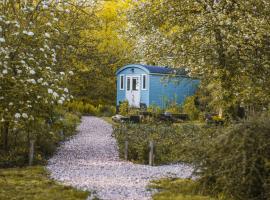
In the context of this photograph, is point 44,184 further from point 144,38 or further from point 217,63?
point 144,38

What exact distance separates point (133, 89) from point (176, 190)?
73.5 feet

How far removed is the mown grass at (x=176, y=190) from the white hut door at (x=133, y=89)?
67.8ft

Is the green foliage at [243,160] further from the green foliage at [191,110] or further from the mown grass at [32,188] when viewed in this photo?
the green foliage at [191,110]

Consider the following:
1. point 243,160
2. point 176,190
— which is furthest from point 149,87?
point 243,160

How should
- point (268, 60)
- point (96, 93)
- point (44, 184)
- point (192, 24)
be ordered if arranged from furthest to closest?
point (96, 93)
point (192, 24)
point (268, 60)
point (44, 184)

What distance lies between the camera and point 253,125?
7.36 meters

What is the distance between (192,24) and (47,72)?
21.0 feet

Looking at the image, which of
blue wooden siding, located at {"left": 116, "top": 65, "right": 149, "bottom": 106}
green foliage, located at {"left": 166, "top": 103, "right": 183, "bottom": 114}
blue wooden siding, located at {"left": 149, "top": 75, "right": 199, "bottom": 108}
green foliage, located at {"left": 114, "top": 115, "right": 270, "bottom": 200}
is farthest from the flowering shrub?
blue wooden siding, located at {"left": 116, "top": 65, "right": 149, "bottom": 106}

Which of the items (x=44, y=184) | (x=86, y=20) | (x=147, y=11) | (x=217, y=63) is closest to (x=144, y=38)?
(x=147, y=11)

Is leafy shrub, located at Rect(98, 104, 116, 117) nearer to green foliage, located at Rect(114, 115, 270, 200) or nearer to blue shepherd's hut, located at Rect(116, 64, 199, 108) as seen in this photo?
blue shepherd's hut, located at Rect(116, 64, 199, 108)

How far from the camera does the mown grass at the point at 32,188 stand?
7125 mm

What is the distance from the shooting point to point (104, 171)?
973 cm

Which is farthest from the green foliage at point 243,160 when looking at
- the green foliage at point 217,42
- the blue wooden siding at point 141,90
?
the blue wooden siding at point 141,90

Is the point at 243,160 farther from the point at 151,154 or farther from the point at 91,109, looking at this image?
the point at 91,109
